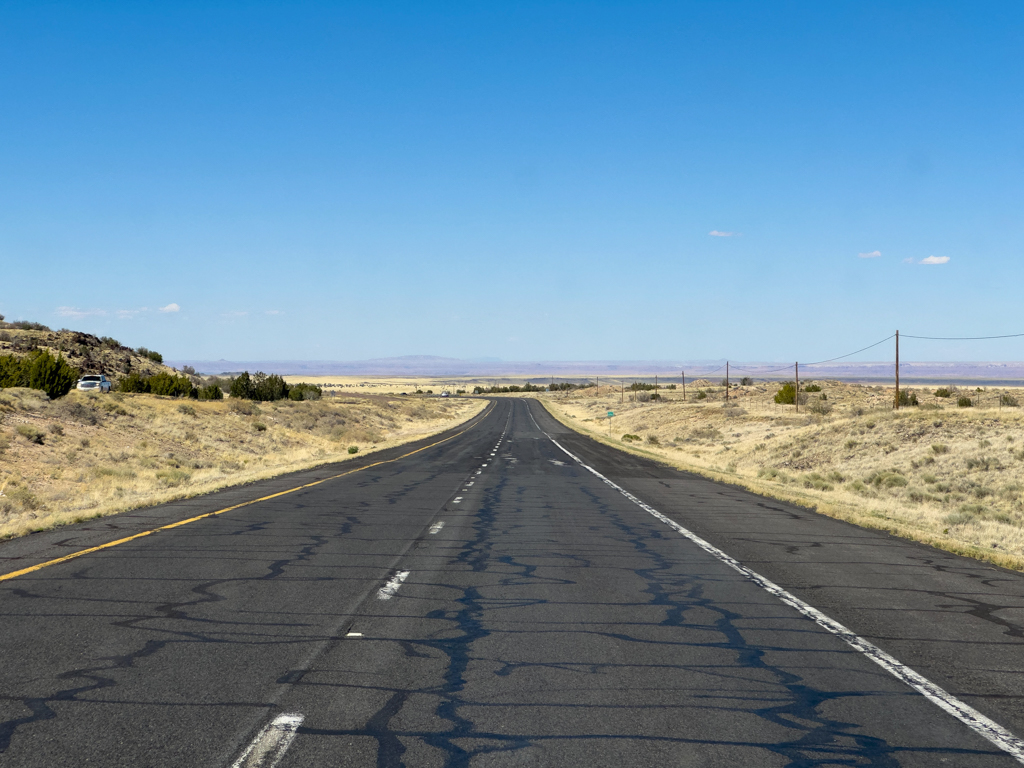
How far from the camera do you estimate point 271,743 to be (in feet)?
13.9

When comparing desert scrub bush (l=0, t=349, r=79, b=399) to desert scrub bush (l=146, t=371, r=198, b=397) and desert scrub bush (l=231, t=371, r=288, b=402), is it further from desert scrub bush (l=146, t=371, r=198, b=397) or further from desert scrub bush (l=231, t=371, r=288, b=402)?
desert scrub bush (l=231, t=371, r=288, b=402)

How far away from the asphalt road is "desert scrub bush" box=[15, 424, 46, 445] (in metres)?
15.0

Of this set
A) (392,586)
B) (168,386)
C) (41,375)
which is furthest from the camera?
(168,386)

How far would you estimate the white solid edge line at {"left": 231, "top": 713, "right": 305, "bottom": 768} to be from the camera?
399cm

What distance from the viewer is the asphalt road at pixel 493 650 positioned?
171 inches

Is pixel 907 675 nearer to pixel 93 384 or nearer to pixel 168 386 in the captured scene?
pixel 93 384

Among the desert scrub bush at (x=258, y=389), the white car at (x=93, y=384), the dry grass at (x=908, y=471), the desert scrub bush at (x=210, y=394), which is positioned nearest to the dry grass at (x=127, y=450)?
the desert scrub bush at (x=210, y=394)

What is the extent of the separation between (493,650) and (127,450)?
82.9ft

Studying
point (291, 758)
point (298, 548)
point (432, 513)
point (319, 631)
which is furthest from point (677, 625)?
point (432, 513)

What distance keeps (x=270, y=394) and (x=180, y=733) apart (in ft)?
210

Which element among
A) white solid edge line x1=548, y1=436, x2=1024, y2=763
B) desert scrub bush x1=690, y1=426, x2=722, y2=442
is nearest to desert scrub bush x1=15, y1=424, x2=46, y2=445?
white solid edge line x1=548, y1=436, x2=1024, y2=763

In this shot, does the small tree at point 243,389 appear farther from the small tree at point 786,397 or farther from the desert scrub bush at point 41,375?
the small tree at point 786,397

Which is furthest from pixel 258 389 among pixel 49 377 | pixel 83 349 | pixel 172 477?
pixel 172 477

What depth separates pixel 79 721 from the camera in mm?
4480
